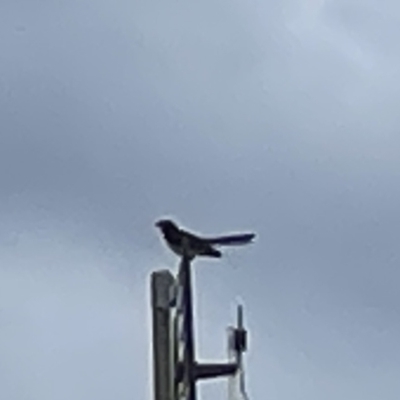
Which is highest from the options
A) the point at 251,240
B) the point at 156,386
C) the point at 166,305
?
the point at 251,240

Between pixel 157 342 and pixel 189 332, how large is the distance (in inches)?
19.6

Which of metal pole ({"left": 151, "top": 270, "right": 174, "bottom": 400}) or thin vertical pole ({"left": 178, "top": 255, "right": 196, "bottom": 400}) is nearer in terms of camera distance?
metal pole ({"left": 151, "top": 270, "right": 174, "bottom": 400})

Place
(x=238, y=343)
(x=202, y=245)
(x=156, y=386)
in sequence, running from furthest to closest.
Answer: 1. (x=238, y=343)
2. (x=202, y=245)
3. (x=156, y=386)

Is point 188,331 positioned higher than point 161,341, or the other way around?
point 188,331

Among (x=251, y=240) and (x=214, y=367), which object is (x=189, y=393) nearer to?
(x=214, y=367)

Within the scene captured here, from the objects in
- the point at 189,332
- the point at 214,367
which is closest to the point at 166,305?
the point at 189,332

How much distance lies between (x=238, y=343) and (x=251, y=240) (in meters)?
1.87

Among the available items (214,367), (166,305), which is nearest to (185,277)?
(166,305)

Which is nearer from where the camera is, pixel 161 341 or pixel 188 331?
pixel 161 341

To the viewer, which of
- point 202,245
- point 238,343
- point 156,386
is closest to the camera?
point 156,386

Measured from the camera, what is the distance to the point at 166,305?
1202 centimetres

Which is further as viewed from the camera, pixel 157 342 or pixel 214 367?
pixel 214 367

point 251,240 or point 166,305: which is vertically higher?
point 251,240

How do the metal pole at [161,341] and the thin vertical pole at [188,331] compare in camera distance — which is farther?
the thin vertical pole at [188,331]
